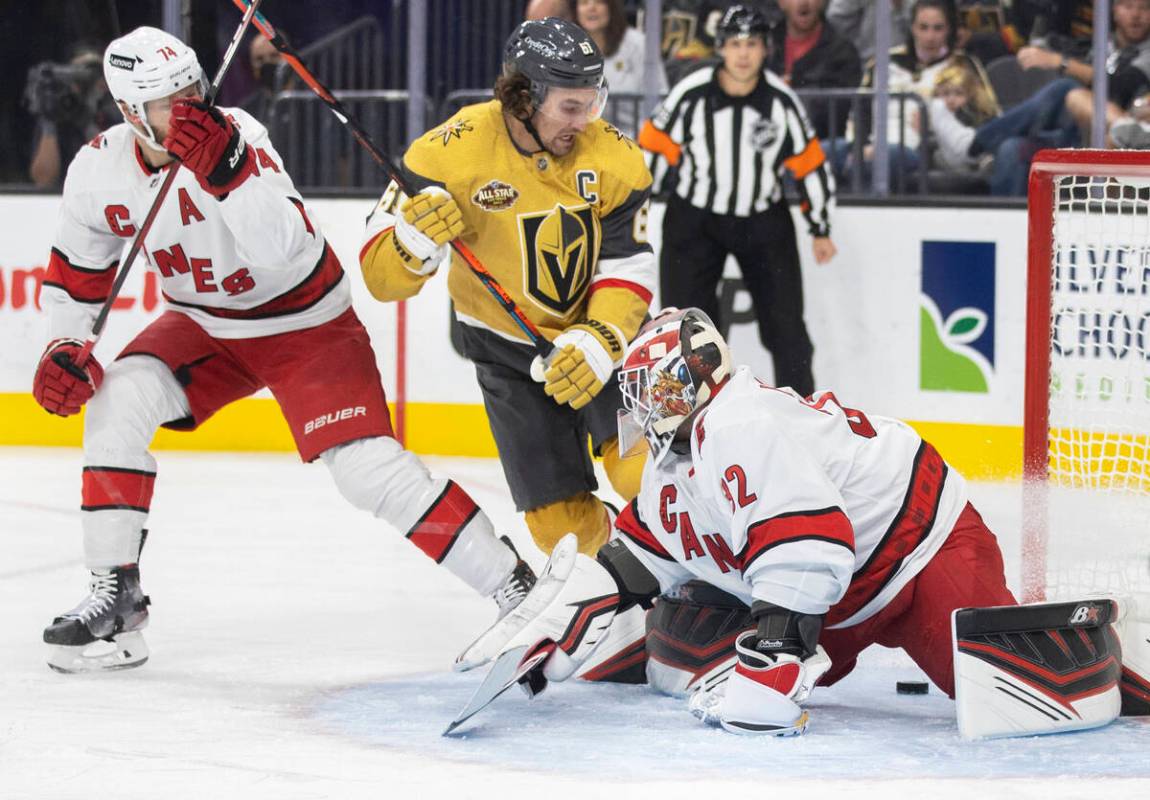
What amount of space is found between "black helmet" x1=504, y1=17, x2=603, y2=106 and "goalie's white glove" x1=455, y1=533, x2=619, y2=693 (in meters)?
0.84

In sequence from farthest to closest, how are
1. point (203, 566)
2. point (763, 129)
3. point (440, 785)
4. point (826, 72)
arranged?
point (826, 72)
point (763, 129)
point (203, 566)
point (440, 785)

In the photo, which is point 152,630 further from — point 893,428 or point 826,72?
point 826,72

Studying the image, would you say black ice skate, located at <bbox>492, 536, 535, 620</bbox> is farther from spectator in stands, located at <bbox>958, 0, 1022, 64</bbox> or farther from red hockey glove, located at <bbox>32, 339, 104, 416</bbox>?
spectator in stands, located at <bbox>958, 0, 1022, 64</bbox>

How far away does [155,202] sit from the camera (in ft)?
11.2

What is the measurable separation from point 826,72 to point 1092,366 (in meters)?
2.57

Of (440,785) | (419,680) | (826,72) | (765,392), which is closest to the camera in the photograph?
(440,785)

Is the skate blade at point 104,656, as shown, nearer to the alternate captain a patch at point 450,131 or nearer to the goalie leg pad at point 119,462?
the goalie leg pad at point 119,462

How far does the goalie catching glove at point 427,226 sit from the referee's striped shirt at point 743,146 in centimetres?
234

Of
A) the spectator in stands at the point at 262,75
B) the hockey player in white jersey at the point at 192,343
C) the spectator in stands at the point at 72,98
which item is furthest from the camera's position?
the spectator in stands at the point at 262,75

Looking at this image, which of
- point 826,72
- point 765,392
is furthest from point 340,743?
point 826,72

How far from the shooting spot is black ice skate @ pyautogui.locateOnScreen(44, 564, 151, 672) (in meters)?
3.42

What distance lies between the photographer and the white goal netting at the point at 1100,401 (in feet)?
11.8

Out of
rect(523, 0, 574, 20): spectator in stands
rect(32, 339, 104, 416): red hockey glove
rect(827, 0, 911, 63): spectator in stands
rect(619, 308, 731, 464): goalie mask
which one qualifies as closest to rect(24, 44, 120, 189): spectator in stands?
rect(523, 0, 574, 20): spectator in stands

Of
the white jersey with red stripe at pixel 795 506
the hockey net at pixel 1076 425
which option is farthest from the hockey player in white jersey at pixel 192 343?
the hockey net at pixel 1076 425
